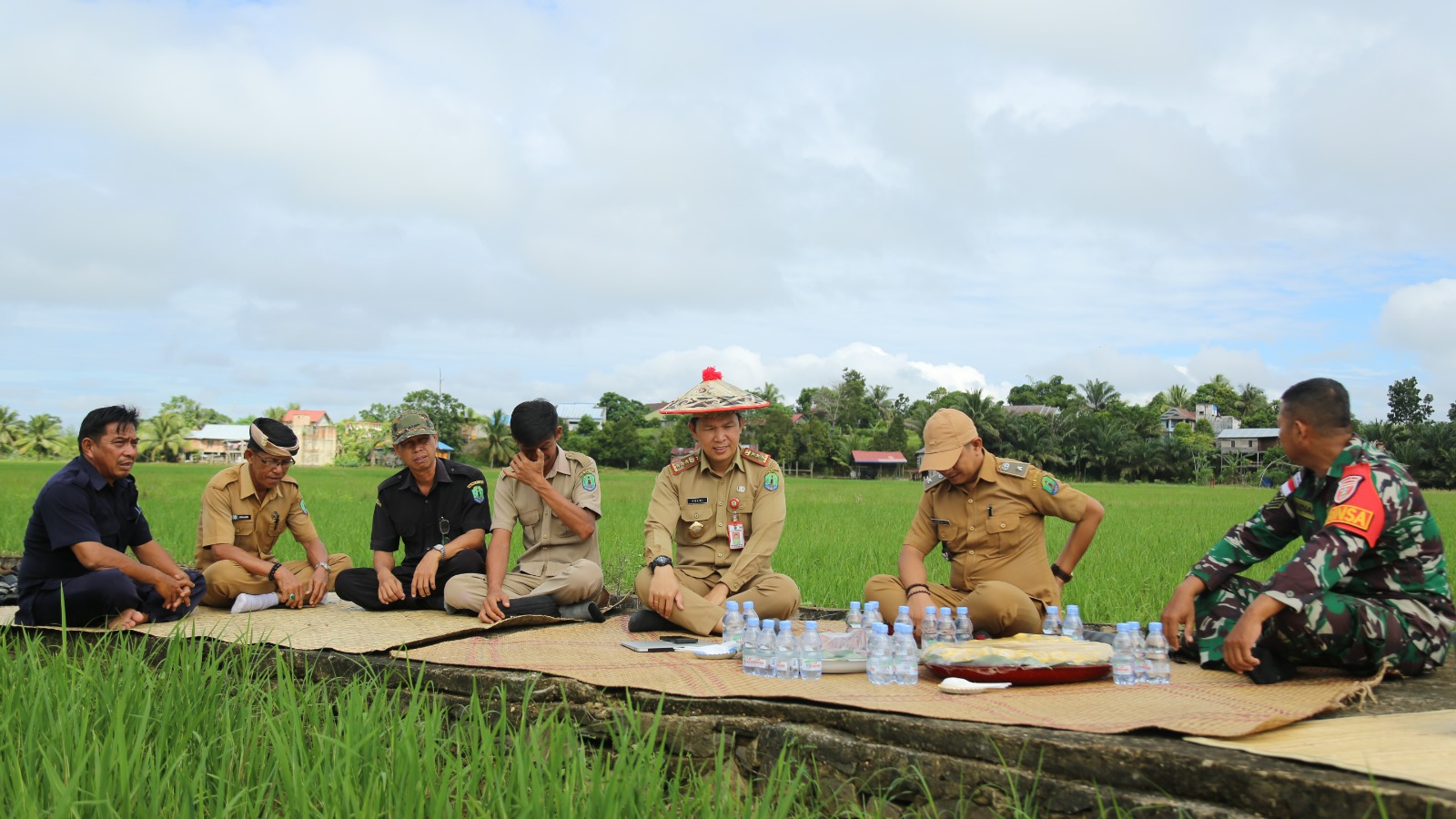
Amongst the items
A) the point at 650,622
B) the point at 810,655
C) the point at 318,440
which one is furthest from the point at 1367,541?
the point at 318,440

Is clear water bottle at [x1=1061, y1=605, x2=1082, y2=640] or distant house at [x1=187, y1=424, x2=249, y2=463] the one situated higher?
distant house at [x1=187, y1=424, x2=249, y2=463]

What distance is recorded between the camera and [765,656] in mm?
3605

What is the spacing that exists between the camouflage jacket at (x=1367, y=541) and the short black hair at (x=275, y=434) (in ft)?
16.0

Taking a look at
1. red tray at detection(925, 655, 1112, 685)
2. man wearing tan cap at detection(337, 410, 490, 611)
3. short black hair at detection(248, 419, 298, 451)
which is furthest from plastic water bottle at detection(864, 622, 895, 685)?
short black hair at detection(248, 419, 298, 451)

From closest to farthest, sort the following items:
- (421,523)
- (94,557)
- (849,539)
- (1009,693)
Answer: (1009,693) → (94,557) → (421,523) → (849,539)

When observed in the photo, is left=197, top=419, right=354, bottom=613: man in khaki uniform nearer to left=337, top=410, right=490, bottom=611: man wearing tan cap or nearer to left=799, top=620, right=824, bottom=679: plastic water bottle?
left=337, top=410, right=490, bottom=611: man wearing tan cap

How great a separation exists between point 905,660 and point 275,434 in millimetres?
3833

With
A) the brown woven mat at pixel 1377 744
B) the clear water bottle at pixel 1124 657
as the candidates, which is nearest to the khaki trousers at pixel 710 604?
the clear water bottle at pixel 1124 657

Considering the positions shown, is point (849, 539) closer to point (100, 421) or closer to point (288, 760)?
point (100, 421)

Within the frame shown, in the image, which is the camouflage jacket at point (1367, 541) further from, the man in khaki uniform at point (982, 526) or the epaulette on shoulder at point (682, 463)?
the epaulette on shoulder at point (682, 463)

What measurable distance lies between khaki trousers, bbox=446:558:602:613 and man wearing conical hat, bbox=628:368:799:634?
15.3 inches

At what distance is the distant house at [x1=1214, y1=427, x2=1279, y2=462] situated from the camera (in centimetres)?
6044

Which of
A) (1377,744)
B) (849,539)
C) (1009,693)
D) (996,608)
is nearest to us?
(1377,744)

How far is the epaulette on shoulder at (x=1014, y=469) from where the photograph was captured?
4.49 meters
